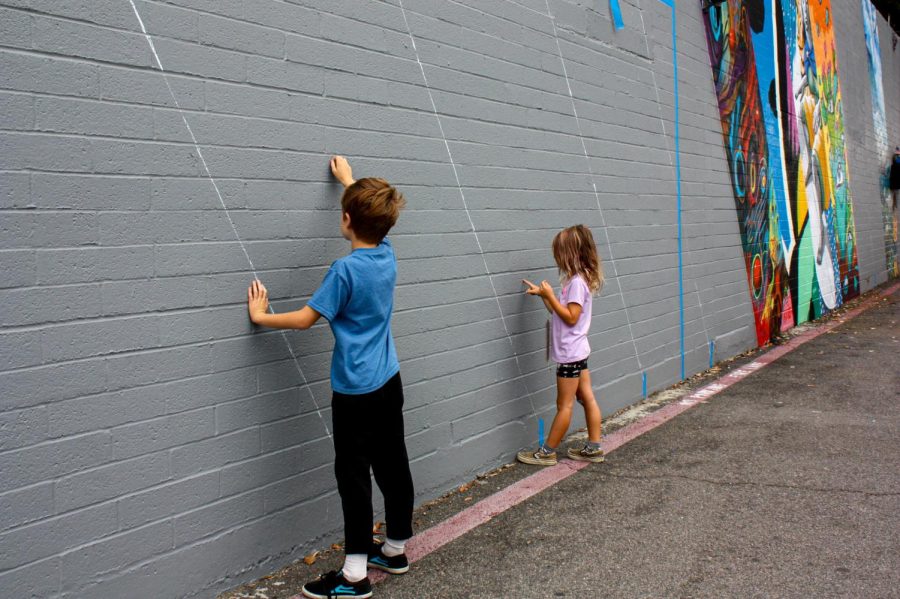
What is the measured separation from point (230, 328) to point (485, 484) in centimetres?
204

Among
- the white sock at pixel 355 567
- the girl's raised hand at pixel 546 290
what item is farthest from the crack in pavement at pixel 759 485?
the white sock at pixel 355 567

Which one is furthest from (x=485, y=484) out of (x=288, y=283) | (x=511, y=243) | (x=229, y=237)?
(x=229, y=237)

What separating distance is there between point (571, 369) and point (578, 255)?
2.36ft

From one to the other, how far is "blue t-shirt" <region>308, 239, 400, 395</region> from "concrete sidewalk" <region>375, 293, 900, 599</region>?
920mm

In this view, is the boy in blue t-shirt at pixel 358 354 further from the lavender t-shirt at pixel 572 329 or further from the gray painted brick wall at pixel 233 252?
the lavender t-shirt at pixel 572 329

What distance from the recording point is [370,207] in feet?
10.7

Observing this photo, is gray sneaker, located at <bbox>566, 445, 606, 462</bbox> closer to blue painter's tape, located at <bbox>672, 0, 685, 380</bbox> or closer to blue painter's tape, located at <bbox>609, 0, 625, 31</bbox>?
blue painter's tape, located at <bbox>672, 0, 685, 380</bbox>

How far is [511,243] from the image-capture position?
491 cm

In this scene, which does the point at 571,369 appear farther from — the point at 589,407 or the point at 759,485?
the point at 759,485

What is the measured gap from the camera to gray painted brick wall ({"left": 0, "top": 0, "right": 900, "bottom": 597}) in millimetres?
2656

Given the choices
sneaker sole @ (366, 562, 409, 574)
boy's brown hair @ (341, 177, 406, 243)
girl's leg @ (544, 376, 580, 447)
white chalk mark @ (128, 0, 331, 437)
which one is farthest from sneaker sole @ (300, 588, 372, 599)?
girl's leg @ (544, 376, 580, 447)

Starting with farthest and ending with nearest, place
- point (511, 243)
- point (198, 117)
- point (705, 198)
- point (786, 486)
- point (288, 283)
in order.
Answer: point (705, 198), point (511, 243), point (786, 486), point (288, 283), point (198, 117)

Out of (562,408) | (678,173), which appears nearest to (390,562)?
(562,408)

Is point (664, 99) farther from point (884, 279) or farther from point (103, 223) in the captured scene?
point (884, 279)
